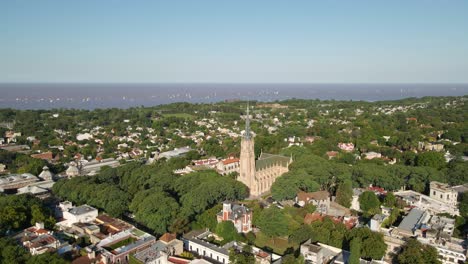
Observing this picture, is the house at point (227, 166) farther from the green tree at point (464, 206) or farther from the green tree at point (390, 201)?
the green tree at point (464, 206)

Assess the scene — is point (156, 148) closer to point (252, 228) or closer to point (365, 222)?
point (252, 228)

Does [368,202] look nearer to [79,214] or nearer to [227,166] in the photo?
[227,166]

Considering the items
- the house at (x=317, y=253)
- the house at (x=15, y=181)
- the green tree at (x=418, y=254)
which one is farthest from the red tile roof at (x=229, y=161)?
the green tree at (x=418, y=254)

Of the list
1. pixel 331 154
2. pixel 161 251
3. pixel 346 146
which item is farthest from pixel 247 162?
pixel 346 146

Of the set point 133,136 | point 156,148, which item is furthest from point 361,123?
point 133,136

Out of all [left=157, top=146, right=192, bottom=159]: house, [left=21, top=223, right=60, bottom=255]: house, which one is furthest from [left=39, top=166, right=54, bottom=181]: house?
[left=21, top=223, right=60, bottom=255]: house

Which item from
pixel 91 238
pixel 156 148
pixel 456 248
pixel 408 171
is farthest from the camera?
pixel 156 148
